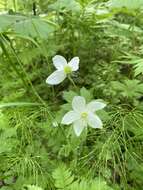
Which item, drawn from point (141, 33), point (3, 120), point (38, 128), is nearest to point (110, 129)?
point (38, 128)

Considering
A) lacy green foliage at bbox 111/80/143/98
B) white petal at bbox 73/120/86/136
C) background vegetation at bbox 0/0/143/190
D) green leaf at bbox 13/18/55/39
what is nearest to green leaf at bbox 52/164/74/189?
background vegetation at bbox 0/0/143/190

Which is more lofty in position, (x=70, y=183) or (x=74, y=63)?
(x=74, y=63)

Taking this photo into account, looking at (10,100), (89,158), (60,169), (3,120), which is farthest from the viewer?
(10,100)

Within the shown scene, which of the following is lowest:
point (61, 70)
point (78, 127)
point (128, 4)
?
point (78, 127)

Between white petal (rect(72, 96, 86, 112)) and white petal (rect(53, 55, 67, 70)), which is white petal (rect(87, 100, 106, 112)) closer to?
white petal (rect(72, 96, 86, 112))

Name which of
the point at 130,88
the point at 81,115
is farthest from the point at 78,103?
the point at 130,88

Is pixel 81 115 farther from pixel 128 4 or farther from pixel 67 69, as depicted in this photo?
pixel 128 4

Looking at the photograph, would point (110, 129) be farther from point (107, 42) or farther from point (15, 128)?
point (107, 42)

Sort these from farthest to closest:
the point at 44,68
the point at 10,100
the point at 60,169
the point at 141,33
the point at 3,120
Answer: the point at 141,33 < the point at 44,68 < the point at 10,100 < the point at 3,120 < the point at 60,169
